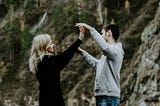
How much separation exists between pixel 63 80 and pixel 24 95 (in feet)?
6.33

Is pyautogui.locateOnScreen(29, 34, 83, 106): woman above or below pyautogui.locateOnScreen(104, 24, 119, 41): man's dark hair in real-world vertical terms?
below

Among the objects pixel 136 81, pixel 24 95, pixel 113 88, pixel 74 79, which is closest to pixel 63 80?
pixel 74 79

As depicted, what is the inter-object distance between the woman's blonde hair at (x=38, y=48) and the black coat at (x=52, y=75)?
7 cm

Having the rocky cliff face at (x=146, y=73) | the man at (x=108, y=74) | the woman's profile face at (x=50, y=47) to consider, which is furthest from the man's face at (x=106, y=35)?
the rocky cliff face at (x=146, y=73)

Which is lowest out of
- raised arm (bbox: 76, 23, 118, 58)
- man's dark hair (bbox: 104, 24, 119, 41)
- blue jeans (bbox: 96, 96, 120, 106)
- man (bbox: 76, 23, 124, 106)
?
blue jeans (bbox: 96, 96, 120, 106)

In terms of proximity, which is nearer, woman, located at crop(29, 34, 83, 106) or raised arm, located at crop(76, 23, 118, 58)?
raised arm, located at crop(76, 23, 118, 58)

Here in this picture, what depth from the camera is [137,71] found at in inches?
657

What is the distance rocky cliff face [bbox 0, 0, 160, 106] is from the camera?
50.6 feet

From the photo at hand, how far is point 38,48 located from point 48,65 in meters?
0.27

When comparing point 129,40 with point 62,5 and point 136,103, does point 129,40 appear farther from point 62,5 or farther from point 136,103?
point 62,5

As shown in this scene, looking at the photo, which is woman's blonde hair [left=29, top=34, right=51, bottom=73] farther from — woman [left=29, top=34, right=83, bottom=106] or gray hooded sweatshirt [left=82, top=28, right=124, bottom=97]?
gray hooded sweatshirt [left=82, top=28, right=124, bottom=97]

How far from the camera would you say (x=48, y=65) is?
639cm

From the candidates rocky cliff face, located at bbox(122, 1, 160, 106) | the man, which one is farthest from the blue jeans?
rocky cliff face, located at bbox(122, 1, 160, 106)

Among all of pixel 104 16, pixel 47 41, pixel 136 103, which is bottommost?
pixel 136 103
